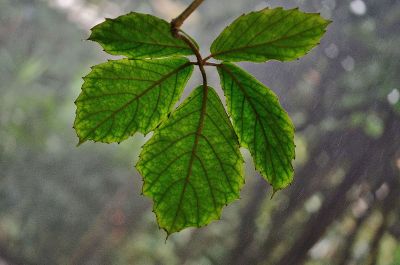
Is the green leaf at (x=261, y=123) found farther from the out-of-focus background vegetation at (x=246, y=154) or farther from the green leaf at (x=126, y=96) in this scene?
the out-of-focus background vegetation at (x=246, y=154)

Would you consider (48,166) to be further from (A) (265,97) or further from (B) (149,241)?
(A) (265,97)

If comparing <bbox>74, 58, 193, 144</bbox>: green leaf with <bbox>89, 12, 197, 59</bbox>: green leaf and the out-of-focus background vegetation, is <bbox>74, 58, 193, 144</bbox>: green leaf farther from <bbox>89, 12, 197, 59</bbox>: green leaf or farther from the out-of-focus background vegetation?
the out-of-focus background vegetation

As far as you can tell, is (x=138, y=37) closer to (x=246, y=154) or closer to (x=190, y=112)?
(x=190, y=112)

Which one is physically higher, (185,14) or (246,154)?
(246,154)

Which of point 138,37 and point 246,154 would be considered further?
point 246,154

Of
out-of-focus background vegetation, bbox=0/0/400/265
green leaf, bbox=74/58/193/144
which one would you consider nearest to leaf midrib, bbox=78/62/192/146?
green leaf, bbox=74/58/193/144

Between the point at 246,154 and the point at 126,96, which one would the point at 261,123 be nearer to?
the point at 126,96

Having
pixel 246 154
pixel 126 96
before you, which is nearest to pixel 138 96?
pixel 126 96
